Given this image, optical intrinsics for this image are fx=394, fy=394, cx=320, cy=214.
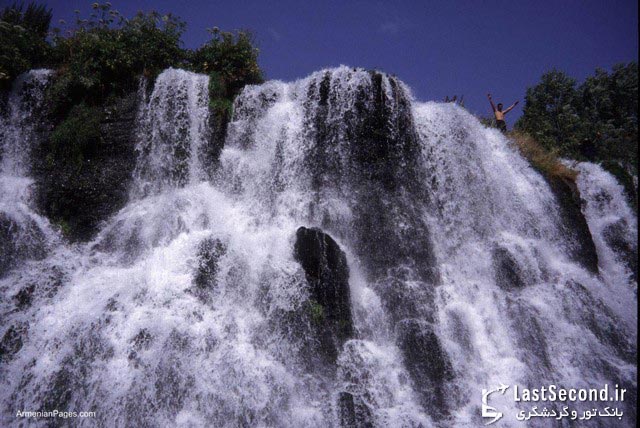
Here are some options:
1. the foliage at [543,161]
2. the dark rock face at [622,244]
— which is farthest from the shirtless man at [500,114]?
the dark rock face at [622,244]

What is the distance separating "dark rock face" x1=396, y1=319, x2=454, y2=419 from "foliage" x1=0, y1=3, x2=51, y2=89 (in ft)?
45.1

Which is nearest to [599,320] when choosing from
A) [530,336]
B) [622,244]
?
[530,336]

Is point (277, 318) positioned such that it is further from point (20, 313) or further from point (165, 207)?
point (20, 313)

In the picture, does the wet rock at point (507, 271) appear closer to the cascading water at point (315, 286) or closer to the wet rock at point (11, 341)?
the cascading water at point (315, 286)

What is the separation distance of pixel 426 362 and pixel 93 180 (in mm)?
10003

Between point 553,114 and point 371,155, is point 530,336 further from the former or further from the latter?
point 553,114

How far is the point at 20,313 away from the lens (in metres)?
8.16

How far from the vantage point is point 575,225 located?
11.9m

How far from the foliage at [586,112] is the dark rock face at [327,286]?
14.2 metres

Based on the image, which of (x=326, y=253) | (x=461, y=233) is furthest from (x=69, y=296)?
(x=461, y=233)

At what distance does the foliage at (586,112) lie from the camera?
1902cm

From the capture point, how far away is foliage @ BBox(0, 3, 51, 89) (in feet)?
40.1

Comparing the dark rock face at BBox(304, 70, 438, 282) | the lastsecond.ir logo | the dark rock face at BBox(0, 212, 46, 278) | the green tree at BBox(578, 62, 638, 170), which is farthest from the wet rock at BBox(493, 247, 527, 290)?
the green tree at BBox(578, 62, 638, 170)

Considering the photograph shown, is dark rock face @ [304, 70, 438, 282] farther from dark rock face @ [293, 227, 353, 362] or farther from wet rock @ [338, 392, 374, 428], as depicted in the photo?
wet rock @ [338, 392, 374, 428]
